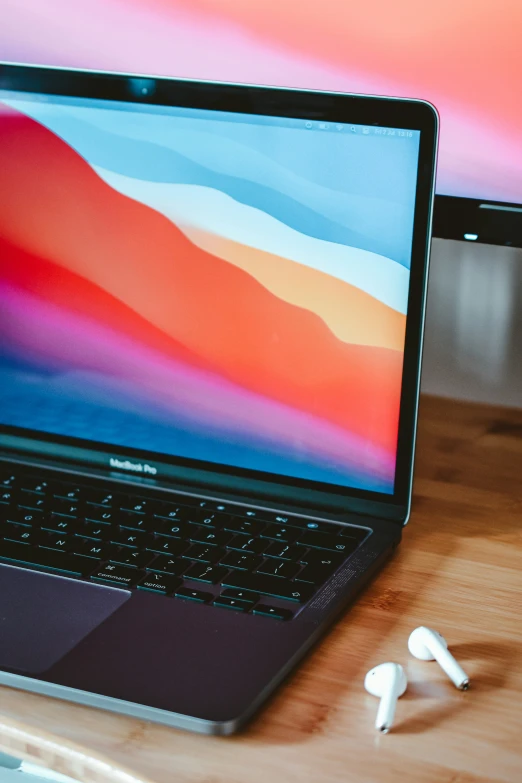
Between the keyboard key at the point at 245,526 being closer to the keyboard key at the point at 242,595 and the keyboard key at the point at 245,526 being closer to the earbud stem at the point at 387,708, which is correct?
the keyboard key at the point at 242,595

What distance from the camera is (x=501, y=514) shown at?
0.79 m

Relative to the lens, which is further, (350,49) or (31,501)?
(350,49)

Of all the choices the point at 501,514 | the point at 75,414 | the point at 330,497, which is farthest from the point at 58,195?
the point at 501,514

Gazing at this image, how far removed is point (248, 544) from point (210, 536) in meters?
0.03

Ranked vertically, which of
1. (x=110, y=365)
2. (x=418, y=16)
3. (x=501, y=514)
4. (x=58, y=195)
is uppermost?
(x=418, y=16)

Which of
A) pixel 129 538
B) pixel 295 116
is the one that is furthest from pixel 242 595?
pixel 295 116

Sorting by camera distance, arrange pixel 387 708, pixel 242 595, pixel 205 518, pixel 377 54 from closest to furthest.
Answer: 1. pixel 387 708
2. pixel 242 595
3. pixel 205 518
4. pixel 377 54

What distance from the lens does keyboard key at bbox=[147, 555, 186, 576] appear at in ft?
2.12

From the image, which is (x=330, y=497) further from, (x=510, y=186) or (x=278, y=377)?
(x=510, y=186)

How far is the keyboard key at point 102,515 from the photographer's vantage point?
711mm

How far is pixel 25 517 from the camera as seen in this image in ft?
2.35

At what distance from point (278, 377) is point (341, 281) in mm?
95

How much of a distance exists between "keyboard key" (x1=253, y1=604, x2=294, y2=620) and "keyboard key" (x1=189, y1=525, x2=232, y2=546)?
0.09m

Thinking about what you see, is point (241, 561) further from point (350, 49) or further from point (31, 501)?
point (350, 49)
